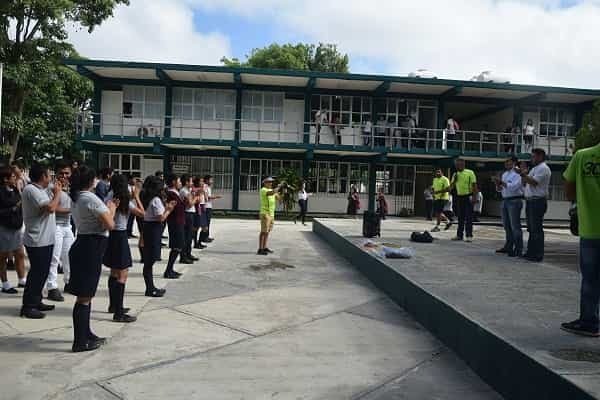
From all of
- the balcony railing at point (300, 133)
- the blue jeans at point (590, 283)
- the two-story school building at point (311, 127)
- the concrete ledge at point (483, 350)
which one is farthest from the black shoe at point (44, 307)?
the balcony railing at point (300, 133)

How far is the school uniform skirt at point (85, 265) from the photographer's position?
402 cm

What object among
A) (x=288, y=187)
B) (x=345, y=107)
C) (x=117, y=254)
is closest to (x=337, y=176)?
(x=345, y=107)

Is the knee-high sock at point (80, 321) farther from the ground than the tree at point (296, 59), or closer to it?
closer to it

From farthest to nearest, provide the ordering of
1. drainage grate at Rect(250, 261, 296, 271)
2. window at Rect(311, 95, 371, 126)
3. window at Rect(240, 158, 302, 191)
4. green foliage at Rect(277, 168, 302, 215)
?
1. window at Rect(311, 95, 371, 126)
2. window at Rect(240, 158, 302, 191)
3. green foliage at Rect(277, 168, 302, 215)
4. drainage grate at Rect(250, 261, 296, 271)

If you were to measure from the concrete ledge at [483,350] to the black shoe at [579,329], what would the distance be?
74 cm

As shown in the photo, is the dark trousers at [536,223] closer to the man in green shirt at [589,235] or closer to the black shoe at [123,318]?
the man in green shirt at [589,235]

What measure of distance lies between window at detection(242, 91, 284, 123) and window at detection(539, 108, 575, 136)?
14.5 metres

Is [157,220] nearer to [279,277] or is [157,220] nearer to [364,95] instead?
[279,277]

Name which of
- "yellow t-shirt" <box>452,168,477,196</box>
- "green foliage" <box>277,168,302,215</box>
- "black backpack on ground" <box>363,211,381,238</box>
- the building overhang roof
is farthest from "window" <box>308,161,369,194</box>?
"yellow t-shirt" <box>452,168,477,196</box>

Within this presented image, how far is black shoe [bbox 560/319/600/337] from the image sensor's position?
12.3 ft

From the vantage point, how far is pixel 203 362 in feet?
13.0

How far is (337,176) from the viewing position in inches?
1005

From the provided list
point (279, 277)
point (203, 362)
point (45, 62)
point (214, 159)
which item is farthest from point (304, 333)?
point (45, 62)

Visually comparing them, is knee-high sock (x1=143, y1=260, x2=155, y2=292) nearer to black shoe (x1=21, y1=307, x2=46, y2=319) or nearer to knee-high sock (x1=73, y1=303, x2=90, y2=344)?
black shoe (x1=21, y1=307, x2=46, y2=319)
